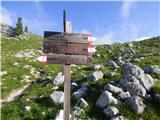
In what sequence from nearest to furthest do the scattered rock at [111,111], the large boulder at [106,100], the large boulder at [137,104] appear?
the scattered rock at [111,111]
the large boulder at [137,104]
the large boulder at [106,100]

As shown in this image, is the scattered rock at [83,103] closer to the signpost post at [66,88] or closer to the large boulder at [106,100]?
the large boulder at [106,100]

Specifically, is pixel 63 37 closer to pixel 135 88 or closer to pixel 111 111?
pixel 111 111

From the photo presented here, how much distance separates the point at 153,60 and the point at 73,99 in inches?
568

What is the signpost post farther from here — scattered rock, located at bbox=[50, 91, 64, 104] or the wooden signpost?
scattered rock, located at bbox=[50, 91, 64, 104]

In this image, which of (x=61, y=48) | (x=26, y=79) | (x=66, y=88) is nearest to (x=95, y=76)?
(x=66, y=88)

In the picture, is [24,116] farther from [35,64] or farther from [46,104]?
[35,64]

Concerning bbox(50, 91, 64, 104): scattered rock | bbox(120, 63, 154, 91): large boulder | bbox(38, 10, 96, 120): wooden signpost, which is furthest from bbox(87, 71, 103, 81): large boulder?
bbox(38, 10, 96, 120): wooden signpost

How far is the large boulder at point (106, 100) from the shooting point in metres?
18.1

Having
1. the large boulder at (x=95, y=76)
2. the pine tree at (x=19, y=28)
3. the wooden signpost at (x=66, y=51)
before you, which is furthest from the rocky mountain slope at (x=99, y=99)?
the pine tree at (x=19, y=28)

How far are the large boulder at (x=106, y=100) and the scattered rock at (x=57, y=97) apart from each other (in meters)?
2.24

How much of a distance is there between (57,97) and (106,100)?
3.07m

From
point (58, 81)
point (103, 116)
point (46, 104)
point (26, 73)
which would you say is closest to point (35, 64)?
point (26, 73)

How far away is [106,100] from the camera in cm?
1820

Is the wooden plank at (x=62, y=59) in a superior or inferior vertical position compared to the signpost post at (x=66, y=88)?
superior
